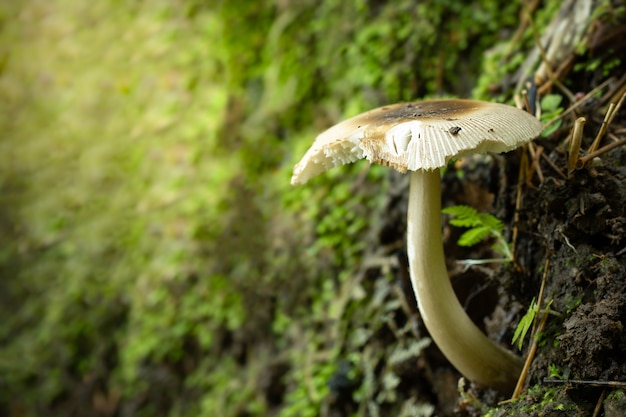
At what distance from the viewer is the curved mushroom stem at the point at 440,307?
1.33 m

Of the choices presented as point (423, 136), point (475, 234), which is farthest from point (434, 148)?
point (475, 234)

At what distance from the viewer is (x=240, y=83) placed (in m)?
2.99

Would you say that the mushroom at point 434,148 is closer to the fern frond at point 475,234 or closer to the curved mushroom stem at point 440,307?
the curved mushroom stem at point 440,307

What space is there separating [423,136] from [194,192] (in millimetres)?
2208

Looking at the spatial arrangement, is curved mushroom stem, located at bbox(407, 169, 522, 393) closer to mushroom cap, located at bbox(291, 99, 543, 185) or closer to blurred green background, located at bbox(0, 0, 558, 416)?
mushroom cap, located at bbox(291, 99, 543, 185)

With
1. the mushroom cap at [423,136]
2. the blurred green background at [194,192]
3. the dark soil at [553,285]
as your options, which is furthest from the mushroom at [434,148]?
the blurred green background at [194,192]

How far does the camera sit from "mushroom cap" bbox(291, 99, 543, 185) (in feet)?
3.47

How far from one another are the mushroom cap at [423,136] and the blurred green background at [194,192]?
2.84 feet

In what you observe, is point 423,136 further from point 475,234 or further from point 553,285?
point 553,285

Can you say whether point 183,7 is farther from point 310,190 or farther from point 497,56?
point 497,56

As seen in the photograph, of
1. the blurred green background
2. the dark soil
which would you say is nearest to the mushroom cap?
the dark soil

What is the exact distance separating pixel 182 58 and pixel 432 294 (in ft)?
8.80

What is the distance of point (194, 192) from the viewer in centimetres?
306

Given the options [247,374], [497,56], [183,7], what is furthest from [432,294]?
[183,7]
